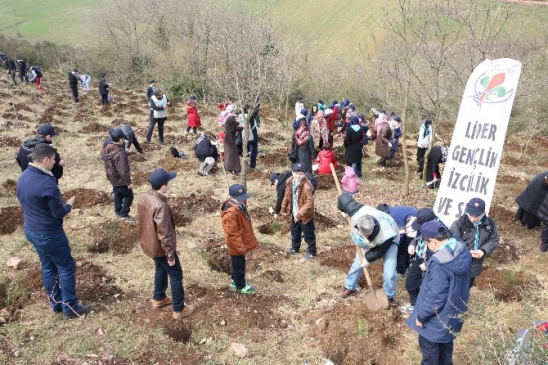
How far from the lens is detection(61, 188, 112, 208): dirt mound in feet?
27.1

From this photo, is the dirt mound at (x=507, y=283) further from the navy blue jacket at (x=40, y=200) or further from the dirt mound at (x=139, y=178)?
the dirt mound at (x=139, y=178)

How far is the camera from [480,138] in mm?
6164

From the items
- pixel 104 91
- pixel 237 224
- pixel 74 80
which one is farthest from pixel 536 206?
pixel 74 80

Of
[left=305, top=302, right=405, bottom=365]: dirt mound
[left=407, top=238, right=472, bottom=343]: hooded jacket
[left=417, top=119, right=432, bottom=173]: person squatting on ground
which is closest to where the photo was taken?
[left=407, top=238, right=472, bottom=343]: hooded jacket

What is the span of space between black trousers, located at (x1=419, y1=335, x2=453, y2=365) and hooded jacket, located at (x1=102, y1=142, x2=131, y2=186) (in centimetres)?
530

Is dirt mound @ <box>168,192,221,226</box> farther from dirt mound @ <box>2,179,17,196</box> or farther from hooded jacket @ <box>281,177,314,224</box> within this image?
dirt mound @ <box>2,179,17,196</box>

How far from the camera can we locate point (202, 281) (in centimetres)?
574

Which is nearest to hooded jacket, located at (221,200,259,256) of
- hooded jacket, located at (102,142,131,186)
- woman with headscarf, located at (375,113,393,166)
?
hooded jacket, located at (102,142,131,186)

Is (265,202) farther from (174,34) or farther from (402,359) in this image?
(174,34)

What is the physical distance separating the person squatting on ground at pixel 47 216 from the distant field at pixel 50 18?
34109mm

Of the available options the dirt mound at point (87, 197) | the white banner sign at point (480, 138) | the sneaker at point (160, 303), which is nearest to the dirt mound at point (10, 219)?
the dirt mound at point (87, 197)

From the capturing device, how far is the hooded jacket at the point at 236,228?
479 centimetres

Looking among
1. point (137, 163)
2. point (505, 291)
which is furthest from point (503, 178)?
point (137, 163)

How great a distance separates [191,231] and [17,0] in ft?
187
